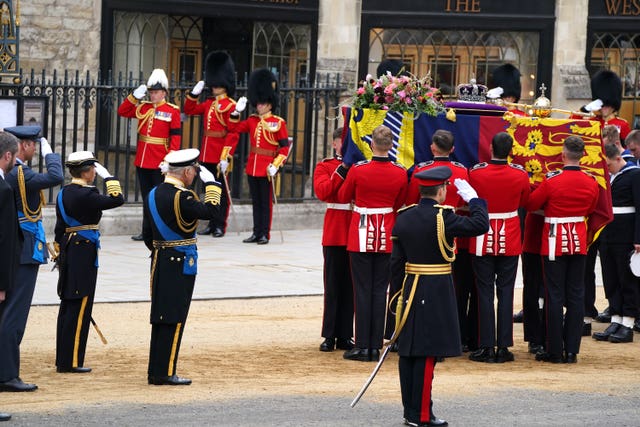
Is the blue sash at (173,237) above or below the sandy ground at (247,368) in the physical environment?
above

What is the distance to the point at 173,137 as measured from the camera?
15.9 m

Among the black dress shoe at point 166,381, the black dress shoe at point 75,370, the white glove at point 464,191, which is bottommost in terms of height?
the black dress shoe at point 75,370

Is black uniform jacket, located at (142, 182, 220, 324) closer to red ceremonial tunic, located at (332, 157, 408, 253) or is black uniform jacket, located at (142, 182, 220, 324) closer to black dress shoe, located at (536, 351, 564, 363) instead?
red ceremonial tunic, located at (332, 157, 408, 253)

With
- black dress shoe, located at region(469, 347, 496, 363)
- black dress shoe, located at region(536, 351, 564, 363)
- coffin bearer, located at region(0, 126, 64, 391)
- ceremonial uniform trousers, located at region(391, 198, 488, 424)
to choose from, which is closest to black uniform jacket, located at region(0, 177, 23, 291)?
coffin bearer, located at region(0, 126, 64, 391)

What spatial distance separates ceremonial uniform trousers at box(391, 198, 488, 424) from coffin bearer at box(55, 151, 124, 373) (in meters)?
2.28

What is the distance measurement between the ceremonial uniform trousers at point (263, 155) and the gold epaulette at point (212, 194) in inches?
261

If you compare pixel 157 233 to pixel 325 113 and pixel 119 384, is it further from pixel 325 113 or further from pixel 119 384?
pixel 325 113

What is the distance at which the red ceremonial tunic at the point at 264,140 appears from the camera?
1619cm

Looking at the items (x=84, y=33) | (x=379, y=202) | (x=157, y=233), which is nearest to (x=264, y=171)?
(x=84, y=33)

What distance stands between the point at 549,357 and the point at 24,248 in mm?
4074

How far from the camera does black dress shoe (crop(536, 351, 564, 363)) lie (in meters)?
10.8

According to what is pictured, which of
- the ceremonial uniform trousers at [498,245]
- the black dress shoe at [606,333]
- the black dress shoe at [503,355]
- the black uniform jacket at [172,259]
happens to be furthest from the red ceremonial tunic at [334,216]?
the black dress shoe at [606,333]

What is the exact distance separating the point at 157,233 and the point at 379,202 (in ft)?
6.12

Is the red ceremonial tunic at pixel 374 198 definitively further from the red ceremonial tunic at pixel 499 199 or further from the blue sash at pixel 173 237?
the blue sash at pixel 173 237
